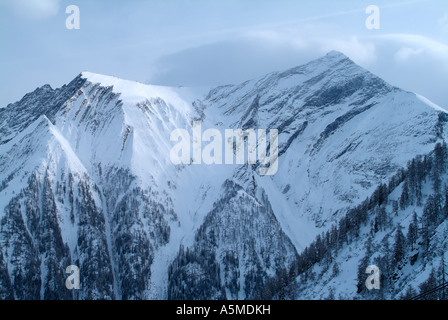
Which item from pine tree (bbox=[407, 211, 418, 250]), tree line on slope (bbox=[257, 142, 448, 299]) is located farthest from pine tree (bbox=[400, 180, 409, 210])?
pine tree (bbox=[407, 211, 418, 250])

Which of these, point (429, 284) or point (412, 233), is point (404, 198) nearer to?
point (412, 233)

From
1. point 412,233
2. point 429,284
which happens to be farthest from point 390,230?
point 429,284

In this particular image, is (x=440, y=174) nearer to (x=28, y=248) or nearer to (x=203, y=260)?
(x=203, y=260)

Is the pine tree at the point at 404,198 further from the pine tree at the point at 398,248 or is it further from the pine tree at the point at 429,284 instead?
the pine tree at the point at 429,284

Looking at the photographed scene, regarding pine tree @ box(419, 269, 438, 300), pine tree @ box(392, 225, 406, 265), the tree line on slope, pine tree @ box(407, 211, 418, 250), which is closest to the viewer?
pine tree @ box(419, 269, 438, 300)

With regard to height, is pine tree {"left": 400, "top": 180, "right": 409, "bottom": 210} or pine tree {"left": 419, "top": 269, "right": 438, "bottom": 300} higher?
pine tree {"left": 400, "top": 180, "right": 409, "bottom": 210}

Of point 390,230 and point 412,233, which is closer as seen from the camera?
point 412,233

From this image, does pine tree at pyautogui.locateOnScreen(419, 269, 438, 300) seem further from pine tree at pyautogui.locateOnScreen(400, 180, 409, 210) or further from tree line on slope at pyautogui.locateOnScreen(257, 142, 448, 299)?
pine tree at pyautogui.locateOnScreen(400, 180, 409, 210)

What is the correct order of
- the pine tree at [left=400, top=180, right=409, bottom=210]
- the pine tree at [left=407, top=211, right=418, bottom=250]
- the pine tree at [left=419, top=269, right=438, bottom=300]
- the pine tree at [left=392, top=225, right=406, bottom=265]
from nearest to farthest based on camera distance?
the pine tree at [left=419, top=269, right=438, bottom=300] < the pine tree at [left=392, top=225, right=406, bottom=265] < the pine tree at [left=407, top=211, right=418, bottom=250] < the pine tree at [left=400, top=180, right=409, bottom=210]

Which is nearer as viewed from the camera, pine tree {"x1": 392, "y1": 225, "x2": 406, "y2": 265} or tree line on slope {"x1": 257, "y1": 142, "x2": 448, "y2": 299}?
tree line on slope {"x1": 257, "y1": 142, "x2": 448, "y2": 299}

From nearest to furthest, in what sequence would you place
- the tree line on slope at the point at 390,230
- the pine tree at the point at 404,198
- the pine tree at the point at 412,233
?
the tree line on slope at the point at 390,230
the pine tree at the point at 412,233
the pine tree at the point at 404,198

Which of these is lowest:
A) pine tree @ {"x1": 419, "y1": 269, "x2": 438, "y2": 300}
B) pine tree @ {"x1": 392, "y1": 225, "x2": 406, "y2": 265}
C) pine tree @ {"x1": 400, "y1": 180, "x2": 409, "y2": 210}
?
pine tree @ {"x1": 419, "y1": 269, "x2": 438, "y2": 300}

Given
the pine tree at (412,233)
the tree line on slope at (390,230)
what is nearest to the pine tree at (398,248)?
the tree line on slope at (390,230)
